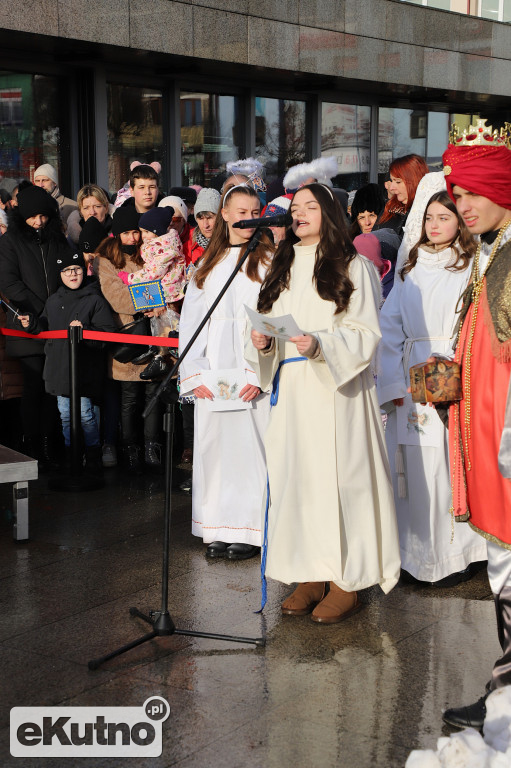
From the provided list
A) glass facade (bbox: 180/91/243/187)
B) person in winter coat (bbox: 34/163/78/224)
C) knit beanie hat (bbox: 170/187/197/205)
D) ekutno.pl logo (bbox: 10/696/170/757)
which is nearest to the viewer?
ekutno.pl logo (bbox: 10/696/170/757)

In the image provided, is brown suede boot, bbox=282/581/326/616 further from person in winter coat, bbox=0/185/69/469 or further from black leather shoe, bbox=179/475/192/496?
person in winter coat, bbox=0/185/69/469

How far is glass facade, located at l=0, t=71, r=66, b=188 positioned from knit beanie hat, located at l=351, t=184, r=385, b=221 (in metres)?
5.13

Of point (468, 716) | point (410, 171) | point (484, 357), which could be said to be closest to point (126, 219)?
point (410, 171)

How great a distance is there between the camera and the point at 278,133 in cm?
1528

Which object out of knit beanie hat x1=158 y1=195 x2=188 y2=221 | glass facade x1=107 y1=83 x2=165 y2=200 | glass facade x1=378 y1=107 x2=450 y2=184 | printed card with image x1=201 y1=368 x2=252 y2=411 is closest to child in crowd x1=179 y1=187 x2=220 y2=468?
knit beanie hat x1=158 y1=195 x2=188 y2=221

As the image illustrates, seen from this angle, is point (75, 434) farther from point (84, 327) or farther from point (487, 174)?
point (487, 174)

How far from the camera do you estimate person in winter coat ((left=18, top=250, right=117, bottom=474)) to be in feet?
26.0

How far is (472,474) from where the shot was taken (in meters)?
3.83

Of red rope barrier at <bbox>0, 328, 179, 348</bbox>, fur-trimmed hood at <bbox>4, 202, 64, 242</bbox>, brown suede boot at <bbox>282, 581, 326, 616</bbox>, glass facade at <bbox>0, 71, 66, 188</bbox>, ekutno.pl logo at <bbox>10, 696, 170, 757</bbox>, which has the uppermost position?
glass facade at <bbox>0, 71, 66, 188</bbox>

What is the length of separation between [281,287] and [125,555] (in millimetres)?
2010

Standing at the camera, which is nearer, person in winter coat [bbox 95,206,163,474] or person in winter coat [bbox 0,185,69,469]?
person in winter coat [bbox 95,206,163,474]

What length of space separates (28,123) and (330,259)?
835 cm

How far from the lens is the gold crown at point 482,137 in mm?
3836

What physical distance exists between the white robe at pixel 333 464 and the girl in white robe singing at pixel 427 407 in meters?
0.62
